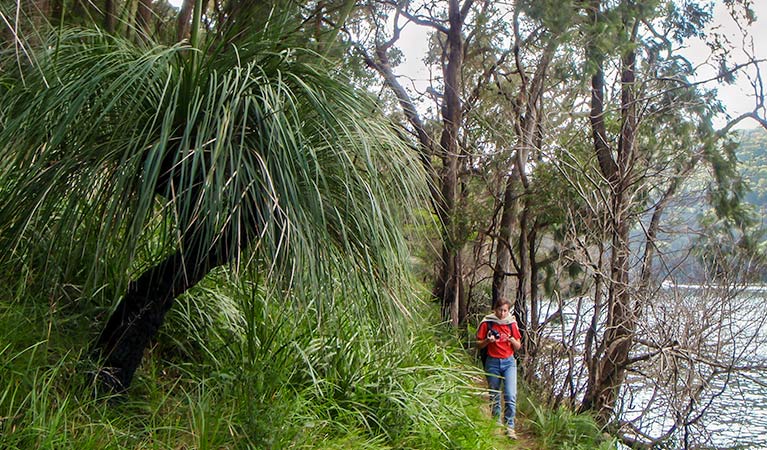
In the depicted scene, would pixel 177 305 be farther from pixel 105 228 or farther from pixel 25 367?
pixel 105 228

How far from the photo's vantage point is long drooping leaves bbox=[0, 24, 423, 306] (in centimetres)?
307

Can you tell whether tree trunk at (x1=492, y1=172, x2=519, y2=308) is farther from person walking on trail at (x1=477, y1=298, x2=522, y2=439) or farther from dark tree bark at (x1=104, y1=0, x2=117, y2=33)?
dark tree bark at (x1=104, y1=0, x2=117, y2=33)

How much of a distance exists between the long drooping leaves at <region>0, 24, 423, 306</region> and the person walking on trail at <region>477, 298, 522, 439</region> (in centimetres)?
315

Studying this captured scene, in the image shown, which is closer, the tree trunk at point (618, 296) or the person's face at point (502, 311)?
the person's face at point (502, 311)

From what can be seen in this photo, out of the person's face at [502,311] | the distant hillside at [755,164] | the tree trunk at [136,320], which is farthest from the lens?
the distant hillside at [755,164]

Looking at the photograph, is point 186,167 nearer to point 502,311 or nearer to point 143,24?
point 143,24

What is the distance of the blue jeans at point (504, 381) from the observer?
6301 mm

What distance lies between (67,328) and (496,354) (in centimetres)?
362

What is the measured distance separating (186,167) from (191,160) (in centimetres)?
11

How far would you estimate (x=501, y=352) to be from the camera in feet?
21.1

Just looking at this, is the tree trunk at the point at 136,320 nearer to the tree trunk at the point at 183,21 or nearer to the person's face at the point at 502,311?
the tree trunk at the point at 183,21

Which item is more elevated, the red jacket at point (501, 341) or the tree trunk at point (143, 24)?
the tree trunk at point (143, 24)

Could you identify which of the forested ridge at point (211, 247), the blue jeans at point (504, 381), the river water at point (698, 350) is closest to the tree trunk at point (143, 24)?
the forested ridge at point (211, 247)

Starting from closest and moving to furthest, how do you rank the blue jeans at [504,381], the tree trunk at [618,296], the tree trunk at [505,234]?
1. the blue jeans at [504,381]
2. the tree trunk at [618,296]
3. the tree trunk at [505,234]
